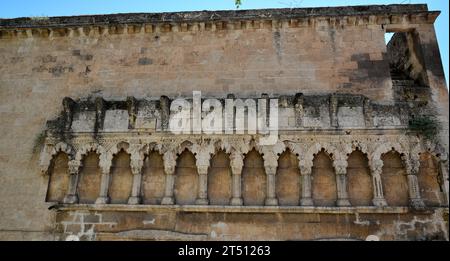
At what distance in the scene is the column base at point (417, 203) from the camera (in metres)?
7.36

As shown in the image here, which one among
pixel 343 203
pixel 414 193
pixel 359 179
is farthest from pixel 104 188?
pixel 414 193

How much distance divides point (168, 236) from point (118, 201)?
1267 millimetres

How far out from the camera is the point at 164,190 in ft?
26.1

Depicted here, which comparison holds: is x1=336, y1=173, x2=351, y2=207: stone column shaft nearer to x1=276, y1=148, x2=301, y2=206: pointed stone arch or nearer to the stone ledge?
the stone ledge

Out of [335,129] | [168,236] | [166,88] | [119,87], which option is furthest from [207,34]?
[168,236]

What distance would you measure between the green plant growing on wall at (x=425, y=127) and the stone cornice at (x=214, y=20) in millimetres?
2402

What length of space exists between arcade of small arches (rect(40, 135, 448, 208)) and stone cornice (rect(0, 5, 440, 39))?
2837 millimetres

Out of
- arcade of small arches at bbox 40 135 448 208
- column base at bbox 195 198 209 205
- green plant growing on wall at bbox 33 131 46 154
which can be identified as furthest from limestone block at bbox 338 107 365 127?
green plant growing on wall at bbox 33 131 46 154

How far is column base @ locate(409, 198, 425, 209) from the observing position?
736cm

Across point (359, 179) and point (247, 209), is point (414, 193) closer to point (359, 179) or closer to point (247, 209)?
point (359, 179)

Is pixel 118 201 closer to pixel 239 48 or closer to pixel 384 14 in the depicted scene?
pixel 239 48

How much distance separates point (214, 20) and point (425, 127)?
496 centimetres

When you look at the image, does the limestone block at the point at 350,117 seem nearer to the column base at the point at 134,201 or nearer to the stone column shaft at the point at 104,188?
the column base at the point at 134,201
